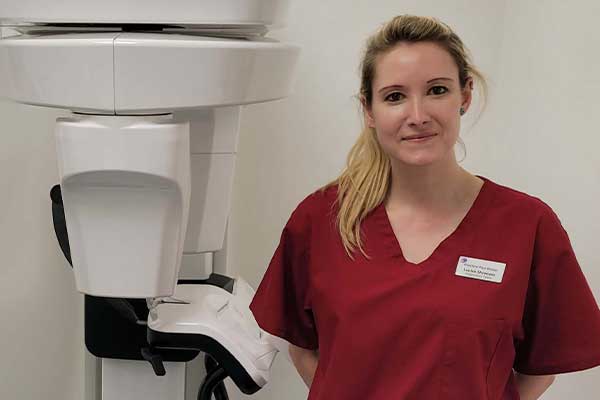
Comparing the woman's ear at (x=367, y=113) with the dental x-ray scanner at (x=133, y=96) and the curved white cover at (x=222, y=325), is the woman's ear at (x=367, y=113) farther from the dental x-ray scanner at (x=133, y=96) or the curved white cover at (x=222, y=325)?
the curved white cover at (x=222, y=325)

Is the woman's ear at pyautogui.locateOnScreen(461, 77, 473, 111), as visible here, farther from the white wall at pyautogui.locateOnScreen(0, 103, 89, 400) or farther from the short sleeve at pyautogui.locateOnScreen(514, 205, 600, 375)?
the white wall at pyautogui.locateOnScreen(0, 103, 89, 400)

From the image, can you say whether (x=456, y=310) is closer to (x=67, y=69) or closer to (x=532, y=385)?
(x=532, y=385)

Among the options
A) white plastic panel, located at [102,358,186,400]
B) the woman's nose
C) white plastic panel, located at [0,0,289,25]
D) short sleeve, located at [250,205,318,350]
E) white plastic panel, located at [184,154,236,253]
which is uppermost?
white plastic panel, located at [0,0,289,25]

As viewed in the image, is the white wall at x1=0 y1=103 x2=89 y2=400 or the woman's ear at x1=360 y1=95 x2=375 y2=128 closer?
the woman's ear at x1=360 y1=95 x2=375 y2=128

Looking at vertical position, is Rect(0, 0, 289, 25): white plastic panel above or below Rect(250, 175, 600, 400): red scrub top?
above

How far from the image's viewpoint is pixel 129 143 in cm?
120

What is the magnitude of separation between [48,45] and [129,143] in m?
0.17

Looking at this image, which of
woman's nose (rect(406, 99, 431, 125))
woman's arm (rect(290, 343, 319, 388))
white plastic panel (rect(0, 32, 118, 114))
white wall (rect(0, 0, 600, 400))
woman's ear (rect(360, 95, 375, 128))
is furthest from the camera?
white wall (rect(0, 0, 600, 400))

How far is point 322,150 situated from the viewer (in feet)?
6.74

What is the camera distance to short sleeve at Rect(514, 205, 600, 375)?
53.2 inches

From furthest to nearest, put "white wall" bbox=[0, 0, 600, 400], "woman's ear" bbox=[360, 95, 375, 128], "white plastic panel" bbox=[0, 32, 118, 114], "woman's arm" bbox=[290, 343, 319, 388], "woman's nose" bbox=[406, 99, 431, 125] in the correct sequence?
"white wall" bbox=[0, 0, 600, 400] < "woman's arm" bbox=[290, 343, 319, 388] < "woman's ear" bbox=[360, 95, 375, 128] < "woman's nose" bbox=[406, 99, 431, 125] < "white plastic panel" bbox=[0, 32, 118, 114]

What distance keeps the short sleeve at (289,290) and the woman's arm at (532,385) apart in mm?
354

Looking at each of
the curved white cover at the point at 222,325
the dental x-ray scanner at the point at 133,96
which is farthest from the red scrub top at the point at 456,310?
the dental x-ray scanner at the point at 133,96

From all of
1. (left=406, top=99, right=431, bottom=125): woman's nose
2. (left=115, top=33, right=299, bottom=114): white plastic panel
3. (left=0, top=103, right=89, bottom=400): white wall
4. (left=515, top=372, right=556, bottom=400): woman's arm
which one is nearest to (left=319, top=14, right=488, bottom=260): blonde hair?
(left=406, top=99, right=431, bottom=125): woman's nose
